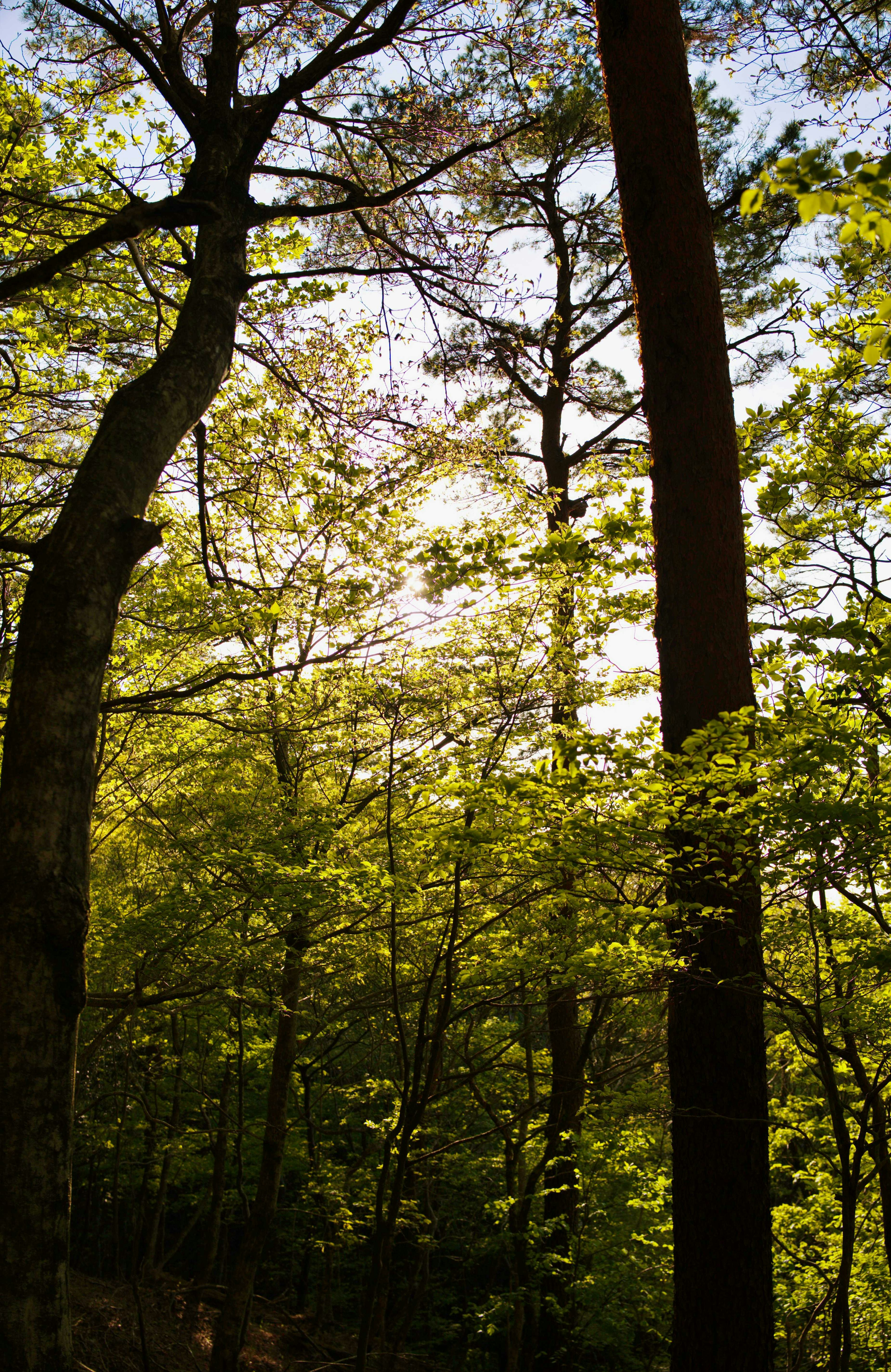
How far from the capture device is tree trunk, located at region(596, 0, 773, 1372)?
317cm

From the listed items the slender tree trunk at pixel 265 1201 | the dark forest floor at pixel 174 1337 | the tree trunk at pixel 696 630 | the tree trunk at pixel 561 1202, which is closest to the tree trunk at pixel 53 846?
the tree trunk at pixel 696 630

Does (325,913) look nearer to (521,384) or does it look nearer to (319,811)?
(319,811)

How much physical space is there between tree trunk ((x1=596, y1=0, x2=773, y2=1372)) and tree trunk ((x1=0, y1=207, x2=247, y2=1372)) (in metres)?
2.10

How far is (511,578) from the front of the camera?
4941 millimetres

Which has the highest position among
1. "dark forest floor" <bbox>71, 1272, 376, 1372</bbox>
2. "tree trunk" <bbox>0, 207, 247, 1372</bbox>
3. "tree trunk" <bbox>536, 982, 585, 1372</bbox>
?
"tree trunk" <bbox>0, 207, 247, 1372</bbox>

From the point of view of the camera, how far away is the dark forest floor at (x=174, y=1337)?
7090mm

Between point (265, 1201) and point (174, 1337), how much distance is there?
3.08 metres

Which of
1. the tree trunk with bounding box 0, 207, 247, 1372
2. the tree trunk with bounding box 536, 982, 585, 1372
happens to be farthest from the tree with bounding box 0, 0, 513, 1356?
the tree trunk with bounding box 536, 982, 585, 1372

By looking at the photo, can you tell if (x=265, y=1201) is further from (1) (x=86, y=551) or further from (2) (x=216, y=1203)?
(1) (x=86, y=551)

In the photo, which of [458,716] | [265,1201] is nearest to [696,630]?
[458,716]

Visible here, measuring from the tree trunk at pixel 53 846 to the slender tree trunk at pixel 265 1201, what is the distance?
13.5ft

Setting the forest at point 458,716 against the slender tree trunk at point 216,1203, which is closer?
the forest at point 458,716

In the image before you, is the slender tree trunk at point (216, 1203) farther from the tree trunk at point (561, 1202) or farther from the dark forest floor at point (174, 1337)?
the tree trunk at point (561, 1202)

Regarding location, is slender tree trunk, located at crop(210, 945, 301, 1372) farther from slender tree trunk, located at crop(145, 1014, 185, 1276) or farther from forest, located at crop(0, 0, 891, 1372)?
slender tree trunk, located at crop(145, 1014, 185, 1276)
